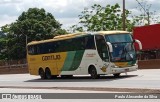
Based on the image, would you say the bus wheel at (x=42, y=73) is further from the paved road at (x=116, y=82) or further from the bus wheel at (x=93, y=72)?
the bus wheel at (x=93, y=72)

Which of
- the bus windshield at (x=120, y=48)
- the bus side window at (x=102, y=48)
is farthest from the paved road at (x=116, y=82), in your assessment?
the bus side window at (x=102, y=48)

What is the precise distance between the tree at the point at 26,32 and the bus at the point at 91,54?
1807 inches

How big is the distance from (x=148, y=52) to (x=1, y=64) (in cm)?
3038

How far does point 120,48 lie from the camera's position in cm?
2675

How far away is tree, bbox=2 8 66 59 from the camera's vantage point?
8000 cm

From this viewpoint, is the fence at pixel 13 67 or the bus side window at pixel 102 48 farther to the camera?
the fence at pixel 13 67

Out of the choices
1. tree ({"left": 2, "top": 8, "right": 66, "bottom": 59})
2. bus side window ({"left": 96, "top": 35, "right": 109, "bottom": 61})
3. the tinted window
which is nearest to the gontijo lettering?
the tinted window

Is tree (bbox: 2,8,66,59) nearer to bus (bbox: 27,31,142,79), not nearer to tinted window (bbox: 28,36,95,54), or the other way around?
tinted window (bbox: 28,36,95,54)

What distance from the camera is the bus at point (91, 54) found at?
87.5ft

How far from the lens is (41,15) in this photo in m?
89.7

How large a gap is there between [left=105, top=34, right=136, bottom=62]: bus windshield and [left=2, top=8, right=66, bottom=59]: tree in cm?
5144

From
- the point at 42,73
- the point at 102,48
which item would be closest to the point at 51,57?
the point at 42,73

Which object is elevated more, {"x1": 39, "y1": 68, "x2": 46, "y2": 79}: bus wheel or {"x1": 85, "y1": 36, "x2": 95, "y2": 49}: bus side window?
{"x1": 85, "y1": 36, "x2": 95, "y2": 49}: bus side window

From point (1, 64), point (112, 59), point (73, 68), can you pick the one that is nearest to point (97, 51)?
point (112, 59)
